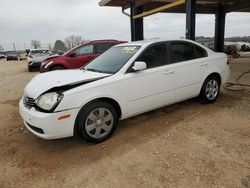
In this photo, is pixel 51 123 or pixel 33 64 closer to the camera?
pixel 51 123

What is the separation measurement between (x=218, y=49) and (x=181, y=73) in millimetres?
13210

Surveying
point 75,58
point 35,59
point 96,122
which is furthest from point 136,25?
point 96,122

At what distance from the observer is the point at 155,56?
4172 mm

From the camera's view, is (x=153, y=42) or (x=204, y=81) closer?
(x=153, y=42)

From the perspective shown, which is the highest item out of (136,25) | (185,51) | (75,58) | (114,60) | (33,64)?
(136,25)

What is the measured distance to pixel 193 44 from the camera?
15.8ft

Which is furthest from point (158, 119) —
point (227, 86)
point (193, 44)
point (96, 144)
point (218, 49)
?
point (218, 49)

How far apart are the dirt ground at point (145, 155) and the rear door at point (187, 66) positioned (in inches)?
20.8

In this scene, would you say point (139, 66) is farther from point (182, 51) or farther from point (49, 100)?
point (49, 100)

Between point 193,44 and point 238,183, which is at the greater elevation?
point 193,44

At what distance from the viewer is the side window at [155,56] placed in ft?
13.2

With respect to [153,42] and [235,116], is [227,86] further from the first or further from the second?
[153,42]

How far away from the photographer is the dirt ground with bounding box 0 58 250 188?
8.52ft

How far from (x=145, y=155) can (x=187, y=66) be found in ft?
7.27
